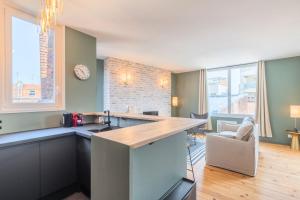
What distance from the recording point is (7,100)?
78.7 inches

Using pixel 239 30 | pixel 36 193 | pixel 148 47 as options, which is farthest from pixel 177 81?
pixel 36 193

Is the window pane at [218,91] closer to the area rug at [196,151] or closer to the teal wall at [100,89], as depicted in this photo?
the area rug at [196,151]

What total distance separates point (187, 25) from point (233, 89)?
12.8 feet

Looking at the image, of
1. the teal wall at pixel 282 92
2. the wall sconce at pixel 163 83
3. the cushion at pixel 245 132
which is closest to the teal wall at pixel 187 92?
the wall sconce at pixel 163 83

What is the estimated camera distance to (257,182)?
8.06 ft

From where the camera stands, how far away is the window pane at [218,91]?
5676 millimetres

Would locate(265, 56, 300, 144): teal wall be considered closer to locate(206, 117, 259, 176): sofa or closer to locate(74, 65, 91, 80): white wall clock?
locate(206, 117, 259, 176): sofa

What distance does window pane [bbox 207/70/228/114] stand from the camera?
18.6ft

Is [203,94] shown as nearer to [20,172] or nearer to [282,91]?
[282,91]

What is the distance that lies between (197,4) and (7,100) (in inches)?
108

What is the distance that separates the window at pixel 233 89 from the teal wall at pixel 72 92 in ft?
15.2

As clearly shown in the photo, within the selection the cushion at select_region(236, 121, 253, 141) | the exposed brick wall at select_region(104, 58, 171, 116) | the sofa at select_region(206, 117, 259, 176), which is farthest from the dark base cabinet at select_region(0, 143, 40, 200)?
the cushion at select_region(236, 121, 253, 141)

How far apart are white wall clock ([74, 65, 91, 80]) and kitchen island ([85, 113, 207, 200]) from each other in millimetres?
1990

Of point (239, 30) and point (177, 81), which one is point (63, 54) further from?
point (177, 81)
